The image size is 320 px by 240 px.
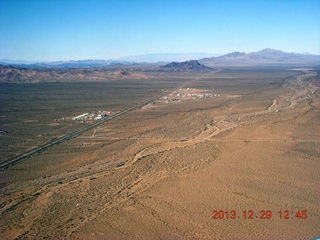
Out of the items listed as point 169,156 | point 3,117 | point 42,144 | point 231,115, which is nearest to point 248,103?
point 231,115

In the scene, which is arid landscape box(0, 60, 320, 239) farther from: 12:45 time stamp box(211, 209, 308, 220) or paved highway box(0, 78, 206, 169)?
paved highway box(0, 78, 206, 169)

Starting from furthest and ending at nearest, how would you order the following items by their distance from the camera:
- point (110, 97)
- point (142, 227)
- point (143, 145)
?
point (110, 97), point (143, 145), point (142, 227)

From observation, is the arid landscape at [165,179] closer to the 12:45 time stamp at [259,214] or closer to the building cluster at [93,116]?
the 12:45 time stamp at [259,214]

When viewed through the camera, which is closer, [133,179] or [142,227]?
[142,227]

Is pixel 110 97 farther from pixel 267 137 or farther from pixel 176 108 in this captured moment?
pixel 267 137

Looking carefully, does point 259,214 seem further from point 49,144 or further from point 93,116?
point 93,116
